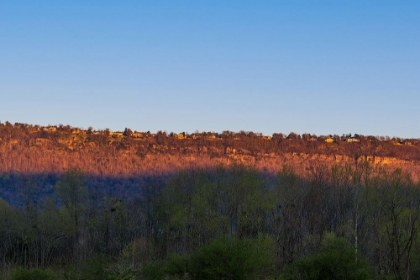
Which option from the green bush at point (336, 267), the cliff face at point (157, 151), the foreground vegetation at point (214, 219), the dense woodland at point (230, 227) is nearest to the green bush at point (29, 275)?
Result: the dense woodland at point (230, 227)

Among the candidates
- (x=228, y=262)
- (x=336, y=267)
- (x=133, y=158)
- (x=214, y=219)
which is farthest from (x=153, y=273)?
(x=133, y=158)

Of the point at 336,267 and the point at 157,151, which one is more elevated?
the point at 157,151

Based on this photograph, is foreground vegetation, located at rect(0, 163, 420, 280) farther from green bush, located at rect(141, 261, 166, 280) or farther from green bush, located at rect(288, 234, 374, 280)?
green bush, located at rect(288, 234, 374, 280)

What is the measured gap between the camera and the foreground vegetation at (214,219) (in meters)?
46.1

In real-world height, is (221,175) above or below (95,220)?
above

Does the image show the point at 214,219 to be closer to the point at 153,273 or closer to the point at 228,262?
the point at 153,273

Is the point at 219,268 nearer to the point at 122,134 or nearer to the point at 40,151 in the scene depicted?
the point at 40,151

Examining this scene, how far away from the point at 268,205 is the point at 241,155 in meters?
55.9

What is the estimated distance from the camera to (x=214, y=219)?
2089 inches

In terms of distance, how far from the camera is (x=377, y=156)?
104 metres

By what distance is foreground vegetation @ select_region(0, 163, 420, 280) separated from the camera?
46062 mm

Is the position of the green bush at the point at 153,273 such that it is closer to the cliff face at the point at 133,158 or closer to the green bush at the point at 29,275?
the green bush at the point at 29,275

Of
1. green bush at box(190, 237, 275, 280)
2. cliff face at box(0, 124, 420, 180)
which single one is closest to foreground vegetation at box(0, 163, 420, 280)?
green bush at box(190, 237, 275, 280)

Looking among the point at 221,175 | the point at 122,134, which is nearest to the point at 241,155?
the point at 122,134
